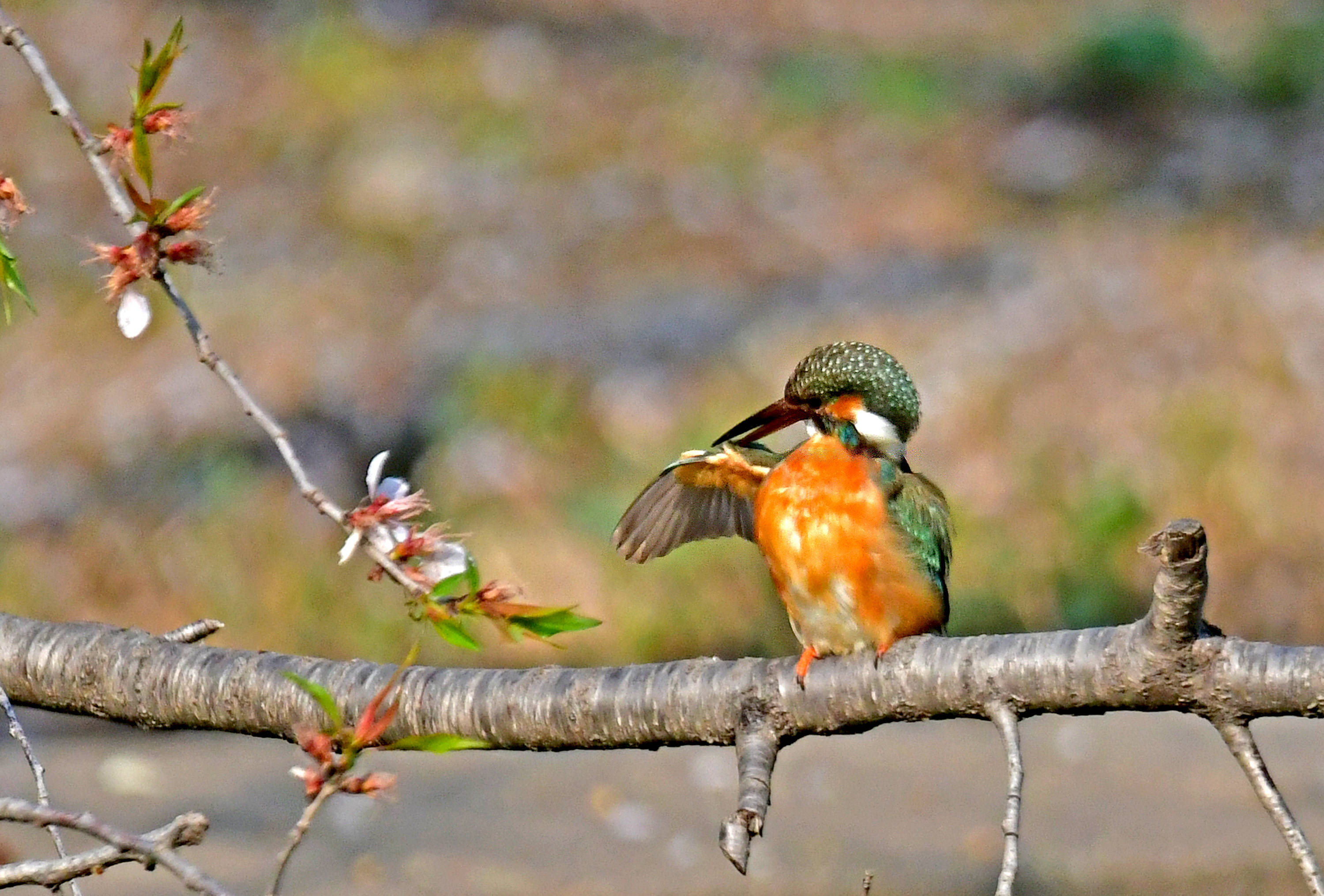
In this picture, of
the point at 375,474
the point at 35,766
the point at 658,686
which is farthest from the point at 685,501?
the point at 35,766

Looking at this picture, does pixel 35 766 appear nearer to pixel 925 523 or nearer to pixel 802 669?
pixel 802 669

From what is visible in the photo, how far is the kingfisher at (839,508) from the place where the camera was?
231 cm

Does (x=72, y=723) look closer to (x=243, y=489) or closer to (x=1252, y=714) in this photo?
(x=243, y=489)

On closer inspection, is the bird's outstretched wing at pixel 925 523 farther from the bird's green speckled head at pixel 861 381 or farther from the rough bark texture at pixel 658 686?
the rough bark texture at pixel 658 686

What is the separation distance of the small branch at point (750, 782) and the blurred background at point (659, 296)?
2.62 meters

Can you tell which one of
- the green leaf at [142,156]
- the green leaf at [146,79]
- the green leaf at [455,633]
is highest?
the green leaf at [146,79]

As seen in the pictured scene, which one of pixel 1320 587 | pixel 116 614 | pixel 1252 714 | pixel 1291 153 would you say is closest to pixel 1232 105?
pixel 1291 153

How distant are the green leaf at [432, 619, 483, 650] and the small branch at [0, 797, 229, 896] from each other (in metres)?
0.26

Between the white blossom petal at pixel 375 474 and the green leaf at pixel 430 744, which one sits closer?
the green leaf at pixel 430 744

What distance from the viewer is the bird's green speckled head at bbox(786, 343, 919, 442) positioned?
2.34 m

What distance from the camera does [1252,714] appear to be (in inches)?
61.5

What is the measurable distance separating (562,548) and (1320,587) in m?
2.48

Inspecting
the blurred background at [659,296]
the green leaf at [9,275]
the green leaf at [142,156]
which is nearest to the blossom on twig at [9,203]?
the green leaf at [9,275]

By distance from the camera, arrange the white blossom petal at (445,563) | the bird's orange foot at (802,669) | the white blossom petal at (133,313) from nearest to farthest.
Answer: the white blossom petal at (445,563) → the white blossom petal at (133,313) → the bird's orange foot at (802,669)
